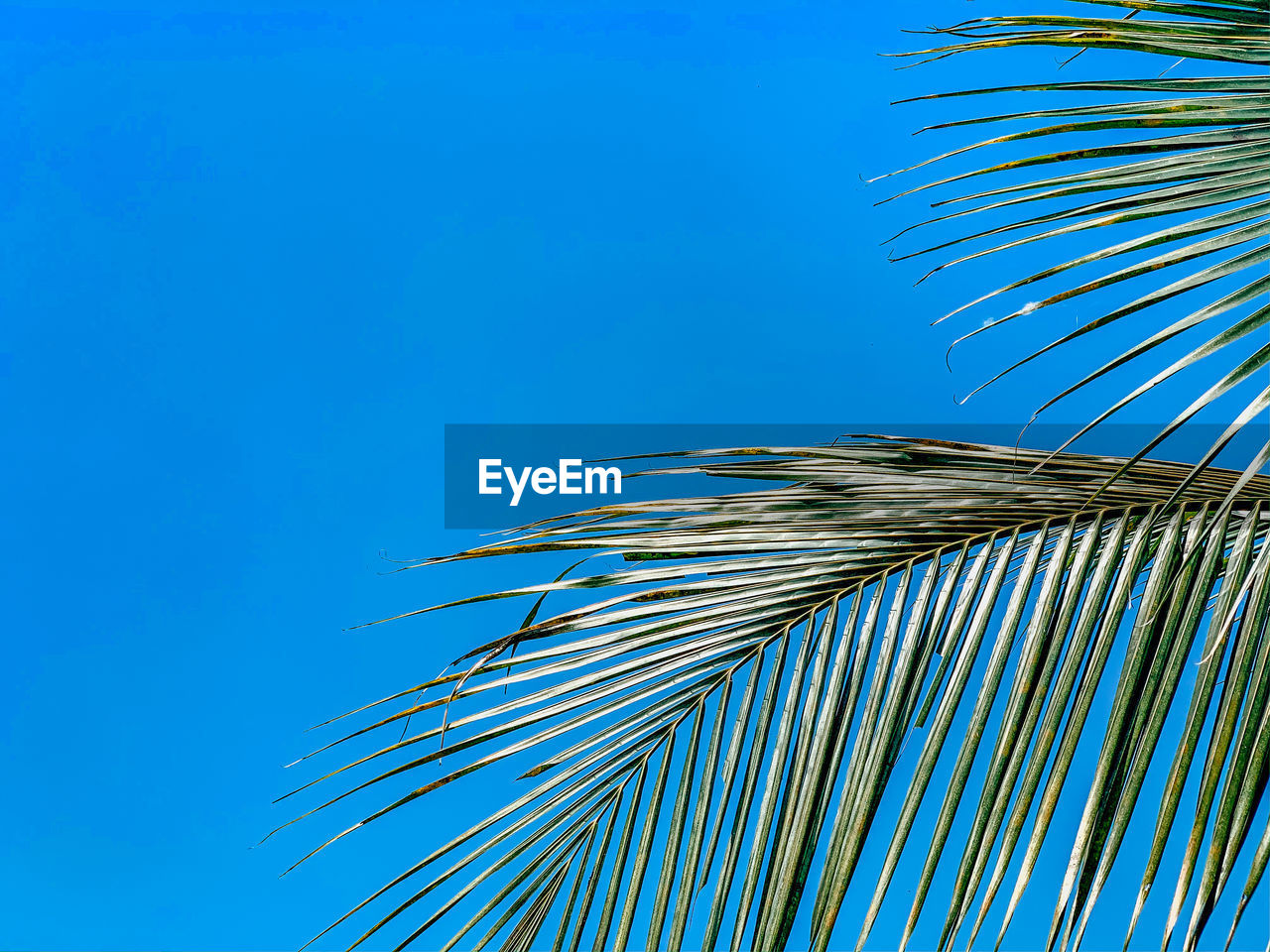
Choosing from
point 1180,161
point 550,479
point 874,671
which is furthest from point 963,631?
point 550,479

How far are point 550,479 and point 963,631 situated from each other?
0.85 meters

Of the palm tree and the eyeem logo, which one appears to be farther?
the eyeem logo

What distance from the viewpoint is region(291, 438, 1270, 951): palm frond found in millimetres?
434

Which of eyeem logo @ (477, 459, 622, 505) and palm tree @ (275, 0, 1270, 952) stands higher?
eyeem logo @ (477, 459, 622, 505)

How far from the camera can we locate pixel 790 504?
576mm

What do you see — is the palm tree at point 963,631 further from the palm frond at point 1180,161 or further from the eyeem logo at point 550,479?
the eyeem logo at point 550,479

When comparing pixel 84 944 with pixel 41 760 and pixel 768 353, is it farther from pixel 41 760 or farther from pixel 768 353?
pixel 768 353

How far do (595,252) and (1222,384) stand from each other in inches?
40.3

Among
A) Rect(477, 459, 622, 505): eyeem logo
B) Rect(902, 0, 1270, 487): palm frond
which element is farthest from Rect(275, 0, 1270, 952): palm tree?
Rect(477, 459, 622, 505): eyeem logo

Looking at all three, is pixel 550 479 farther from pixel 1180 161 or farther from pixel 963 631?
pixel 1180 161

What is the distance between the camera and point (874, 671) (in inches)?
21.8

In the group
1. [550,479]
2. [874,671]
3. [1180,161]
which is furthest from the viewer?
Answer: [550,479]

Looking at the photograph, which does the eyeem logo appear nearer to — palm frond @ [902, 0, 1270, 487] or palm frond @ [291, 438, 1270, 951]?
palm frond @ [291, 438, 1270, 951]

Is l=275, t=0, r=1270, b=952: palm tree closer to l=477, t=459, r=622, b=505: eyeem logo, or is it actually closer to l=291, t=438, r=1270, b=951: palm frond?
l=291, t=438, r=1270, b=951: palm frond
